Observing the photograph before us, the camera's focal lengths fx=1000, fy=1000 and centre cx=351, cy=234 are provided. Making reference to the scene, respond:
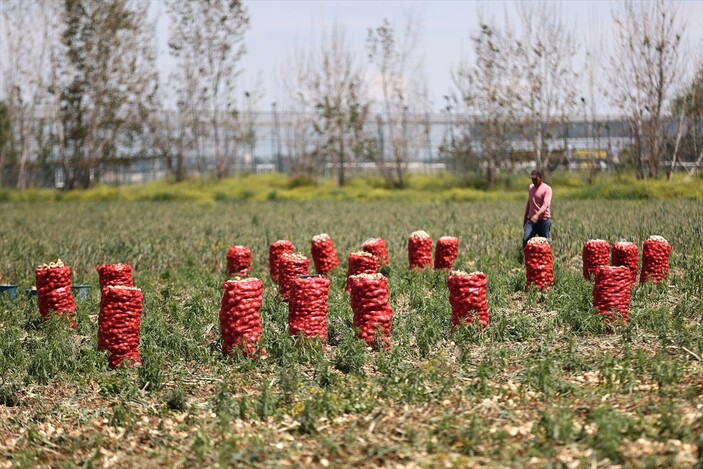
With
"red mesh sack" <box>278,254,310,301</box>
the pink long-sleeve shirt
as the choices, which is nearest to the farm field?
"red mesh sack" <box>278,254,310,301</box>

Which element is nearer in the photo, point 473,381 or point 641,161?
point 473,381

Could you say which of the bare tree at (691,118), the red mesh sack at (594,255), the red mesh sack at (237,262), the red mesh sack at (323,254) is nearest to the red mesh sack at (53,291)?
the red mesh sack at (237,262)

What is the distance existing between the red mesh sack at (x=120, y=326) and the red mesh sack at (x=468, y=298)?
3.00m

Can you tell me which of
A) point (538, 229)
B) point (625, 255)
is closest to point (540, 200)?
point (538, 229)

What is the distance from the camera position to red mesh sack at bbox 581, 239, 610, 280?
12391 mm

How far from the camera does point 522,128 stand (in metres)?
37.8

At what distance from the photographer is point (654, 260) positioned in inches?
465

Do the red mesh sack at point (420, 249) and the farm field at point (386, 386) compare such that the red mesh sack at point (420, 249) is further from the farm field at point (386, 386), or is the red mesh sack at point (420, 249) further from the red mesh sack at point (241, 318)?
the red mesh sack at point (241, 318)

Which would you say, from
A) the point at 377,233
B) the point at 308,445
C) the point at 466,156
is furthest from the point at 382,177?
the point at 308,445

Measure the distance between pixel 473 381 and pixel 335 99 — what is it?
36689 mm

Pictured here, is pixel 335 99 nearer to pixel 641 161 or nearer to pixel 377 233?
pixel 641 161

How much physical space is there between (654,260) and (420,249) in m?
3.31

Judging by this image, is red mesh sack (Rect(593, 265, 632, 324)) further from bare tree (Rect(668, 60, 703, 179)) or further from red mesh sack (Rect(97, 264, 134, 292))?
bare tree (Rect(668, 60, 703, 179))

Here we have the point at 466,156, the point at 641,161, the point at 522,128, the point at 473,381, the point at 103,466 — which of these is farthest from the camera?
the point at 466,156
